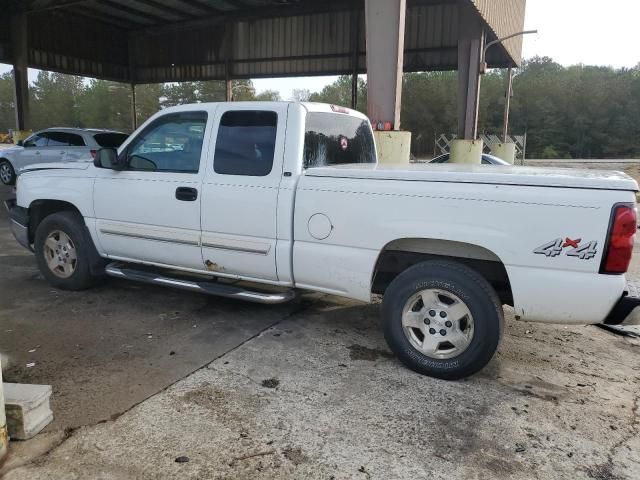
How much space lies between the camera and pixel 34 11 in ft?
60.8

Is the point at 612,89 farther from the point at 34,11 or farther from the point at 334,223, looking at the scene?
the point at 334,223

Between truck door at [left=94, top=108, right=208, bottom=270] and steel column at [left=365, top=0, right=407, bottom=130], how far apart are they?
17.3 feet

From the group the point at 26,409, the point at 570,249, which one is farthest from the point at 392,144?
the point at 26,409

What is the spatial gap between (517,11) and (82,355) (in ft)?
66.3

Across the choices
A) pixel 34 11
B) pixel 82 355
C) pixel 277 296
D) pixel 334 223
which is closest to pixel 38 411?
pixel 82 355

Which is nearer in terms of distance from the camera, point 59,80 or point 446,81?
point 446,81

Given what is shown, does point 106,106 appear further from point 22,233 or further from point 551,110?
point 22,233

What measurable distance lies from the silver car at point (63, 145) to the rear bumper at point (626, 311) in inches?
473

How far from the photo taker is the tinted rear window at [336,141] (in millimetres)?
4449

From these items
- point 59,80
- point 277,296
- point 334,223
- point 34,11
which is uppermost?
point 59,80

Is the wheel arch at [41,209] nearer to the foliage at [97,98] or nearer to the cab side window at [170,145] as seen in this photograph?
the cab side window at [170,145]

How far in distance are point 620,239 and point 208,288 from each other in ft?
10.6

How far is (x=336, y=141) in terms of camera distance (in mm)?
4848

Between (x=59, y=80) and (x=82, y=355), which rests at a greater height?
(x=59, y=80)
